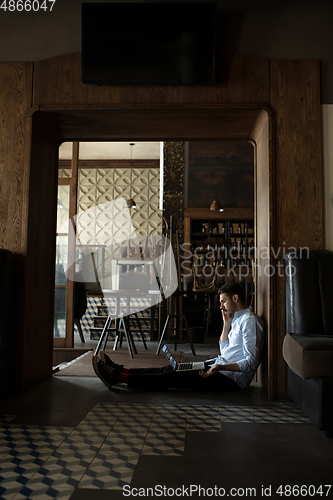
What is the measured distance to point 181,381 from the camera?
349 cm

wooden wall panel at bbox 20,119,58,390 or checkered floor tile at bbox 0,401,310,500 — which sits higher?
wooden wall panel at bbox 20,119,58,390

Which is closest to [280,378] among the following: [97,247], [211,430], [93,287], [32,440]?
[211,430]

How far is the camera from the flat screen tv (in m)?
3.43

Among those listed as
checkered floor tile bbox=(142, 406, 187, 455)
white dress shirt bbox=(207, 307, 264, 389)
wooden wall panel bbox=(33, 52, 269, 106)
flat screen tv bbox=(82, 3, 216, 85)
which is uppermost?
Answer: flat screen tv bbox=(82, 3, 216, 85)

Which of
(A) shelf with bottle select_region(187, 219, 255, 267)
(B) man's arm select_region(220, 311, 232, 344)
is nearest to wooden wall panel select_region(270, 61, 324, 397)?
(B) man's arm select_region(220, 311, 232, 344)

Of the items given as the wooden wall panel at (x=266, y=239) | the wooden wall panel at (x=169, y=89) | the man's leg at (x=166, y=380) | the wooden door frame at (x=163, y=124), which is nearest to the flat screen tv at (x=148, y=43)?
the wooden wall panel at (x=169, y=89)

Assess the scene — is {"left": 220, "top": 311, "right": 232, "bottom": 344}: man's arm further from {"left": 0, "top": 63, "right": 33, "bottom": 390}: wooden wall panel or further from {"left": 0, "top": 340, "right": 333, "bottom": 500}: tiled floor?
{"left": 0, "top": 63, "right": 33, "bottom": 390}: wooden wall panel

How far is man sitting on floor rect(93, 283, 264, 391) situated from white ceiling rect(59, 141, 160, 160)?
9.41 m

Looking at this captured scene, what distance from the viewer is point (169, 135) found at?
423 cm

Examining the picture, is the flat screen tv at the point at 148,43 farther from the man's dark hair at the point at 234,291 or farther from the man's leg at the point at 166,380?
the man's leg at the point at 166,380

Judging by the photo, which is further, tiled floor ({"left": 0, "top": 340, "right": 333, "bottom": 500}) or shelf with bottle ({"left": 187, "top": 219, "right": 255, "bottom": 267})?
shelf with bottle ({"left": 187, "top": 219, "right": 255, "bottom": 267})

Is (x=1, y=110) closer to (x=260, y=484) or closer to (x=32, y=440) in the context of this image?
(x=32, y=440)

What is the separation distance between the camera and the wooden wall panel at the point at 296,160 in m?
3.45

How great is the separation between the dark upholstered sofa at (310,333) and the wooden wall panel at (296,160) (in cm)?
18
